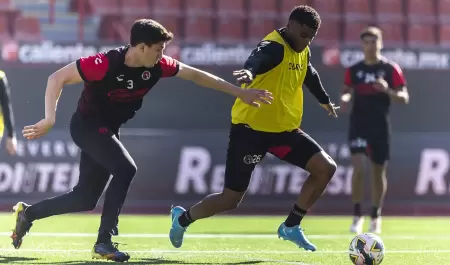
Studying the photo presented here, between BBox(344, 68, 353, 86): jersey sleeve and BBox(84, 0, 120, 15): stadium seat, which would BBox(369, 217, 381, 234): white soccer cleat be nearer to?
BBox(344, 68, 353, 86): jersey sleeve

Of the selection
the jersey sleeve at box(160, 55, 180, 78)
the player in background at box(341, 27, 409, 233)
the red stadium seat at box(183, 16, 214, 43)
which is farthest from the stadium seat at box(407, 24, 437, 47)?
the jersey sleeve at box(160, 55, 180, 78)

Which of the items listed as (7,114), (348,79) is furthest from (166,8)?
(7,114)

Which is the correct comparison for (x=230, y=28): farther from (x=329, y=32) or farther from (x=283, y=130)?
(x=283, y=130)

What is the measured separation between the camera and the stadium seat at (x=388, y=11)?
19.1 m

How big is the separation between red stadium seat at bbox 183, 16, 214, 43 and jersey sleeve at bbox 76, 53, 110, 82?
10.9 m

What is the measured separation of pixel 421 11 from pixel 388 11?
0.68m

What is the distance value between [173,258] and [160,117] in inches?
272

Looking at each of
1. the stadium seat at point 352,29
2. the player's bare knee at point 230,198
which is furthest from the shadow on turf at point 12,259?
the stadium seat at point 352,29

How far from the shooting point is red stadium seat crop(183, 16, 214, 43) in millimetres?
18172

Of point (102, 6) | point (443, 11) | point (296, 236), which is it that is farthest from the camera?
point (443, 11)

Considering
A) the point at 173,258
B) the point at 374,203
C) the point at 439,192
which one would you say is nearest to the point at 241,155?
the point at 173,258

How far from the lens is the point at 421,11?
19.3m

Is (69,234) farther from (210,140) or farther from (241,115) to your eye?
(210,140)

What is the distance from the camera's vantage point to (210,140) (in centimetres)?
1467
